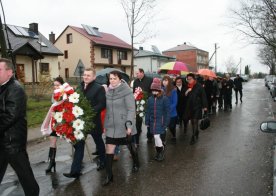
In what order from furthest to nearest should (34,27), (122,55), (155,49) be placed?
(155,49)
(122,55)
(34,27)

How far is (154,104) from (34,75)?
27373mm

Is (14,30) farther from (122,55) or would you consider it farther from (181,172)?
(181,172)

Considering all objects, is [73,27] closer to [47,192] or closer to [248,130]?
[248,130]

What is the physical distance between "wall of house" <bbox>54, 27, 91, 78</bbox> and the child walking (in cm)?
3914

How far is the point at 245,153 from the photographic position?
22.8ft

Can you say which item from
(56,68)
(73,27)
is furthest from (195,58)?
(56,68)

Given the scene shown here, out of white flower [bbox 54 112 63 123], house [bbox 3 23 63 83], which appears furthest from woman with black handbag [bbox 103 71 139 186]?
house [bbox 3 23 63 83]

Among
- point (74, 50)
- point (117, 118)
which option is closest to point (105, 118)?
point (117, 118)

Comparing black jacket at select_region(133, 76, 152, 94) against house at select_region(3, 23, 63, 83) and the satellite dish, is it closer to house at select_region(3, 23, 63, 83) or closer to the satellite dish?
house at select_region(3, 23, 63, 83)

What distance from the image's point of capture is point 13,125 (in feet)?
11.9

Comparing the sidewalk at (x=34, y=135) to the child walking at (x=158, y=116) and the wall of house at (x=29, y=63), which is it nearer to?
the child walking at (x=158, y=116)

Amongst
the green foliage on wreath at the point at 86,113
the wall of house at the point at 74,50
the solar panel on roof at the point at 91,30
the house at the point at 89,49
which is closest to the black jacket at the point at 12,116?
the green foliage on wreath at the point at 86,113

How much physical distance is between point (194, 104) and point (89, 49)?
126 feet

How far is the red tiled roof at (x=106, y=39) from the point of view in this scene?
45500 mm
